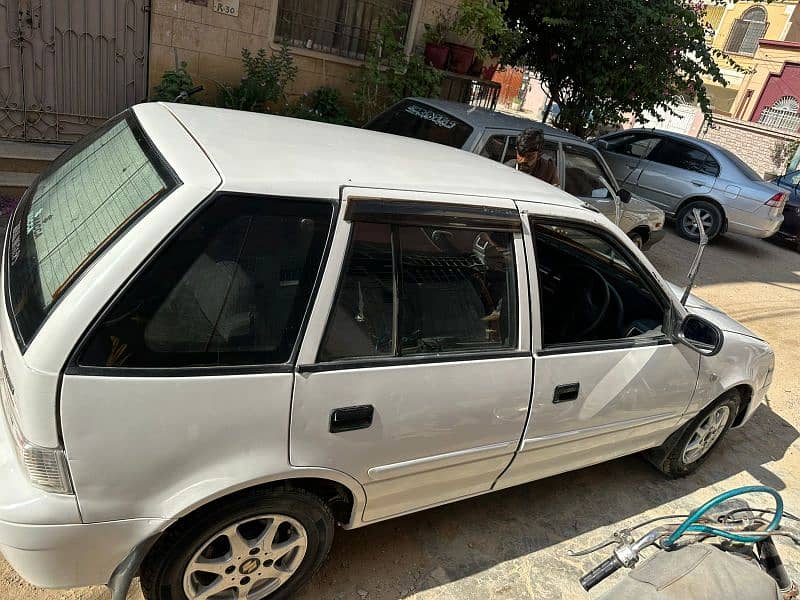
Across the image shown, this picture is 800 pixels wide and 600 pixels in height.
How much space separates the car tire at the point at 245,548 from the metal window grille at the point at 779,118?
2916cm

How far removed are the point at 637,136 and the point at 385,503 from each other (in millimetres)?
9364

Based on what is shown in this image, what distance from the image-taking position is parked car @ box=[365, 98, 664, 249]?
16.4 ft

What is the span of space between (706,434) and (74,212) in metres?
3.63

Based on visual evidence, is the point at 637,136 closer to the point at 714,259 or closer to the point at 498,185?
the point at 714,259

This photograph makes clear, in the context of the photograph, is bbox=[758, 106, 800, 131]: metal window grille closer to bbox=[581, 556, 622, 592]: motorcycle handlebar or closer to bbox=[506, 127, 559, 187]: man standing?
bbox=[506, 127, 559, 187]: man standing

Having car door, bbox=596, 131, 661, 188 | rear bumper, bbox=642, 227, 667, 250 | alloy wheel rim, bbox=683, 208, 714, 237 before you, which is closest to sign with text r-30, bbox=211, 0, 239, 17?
rear bumper, bbox=642, 227, 667, 250

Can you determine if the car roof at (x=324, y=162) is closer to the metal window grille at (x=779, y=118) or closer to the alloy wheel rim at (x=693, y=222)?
the alloy wheel rim at (x=693, y=222)

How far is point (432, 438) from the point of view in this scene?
7.42ft

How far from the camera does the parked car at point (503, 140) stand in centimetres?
500

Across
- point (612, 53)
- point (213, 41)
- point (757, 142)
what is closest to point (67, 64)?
point (213, 41)

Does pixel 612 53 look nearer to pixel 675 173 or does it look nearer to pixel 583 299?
pixel 675 173

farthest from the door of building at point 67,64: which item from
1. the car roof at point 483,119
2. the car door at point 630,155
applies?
the car door at point 630,155

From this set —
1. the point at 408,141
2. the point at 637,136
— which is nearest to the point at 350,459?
the point at 408,141

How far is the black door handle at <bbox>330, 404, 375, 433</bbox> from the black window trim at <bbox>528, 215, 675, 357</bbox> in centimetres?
81
